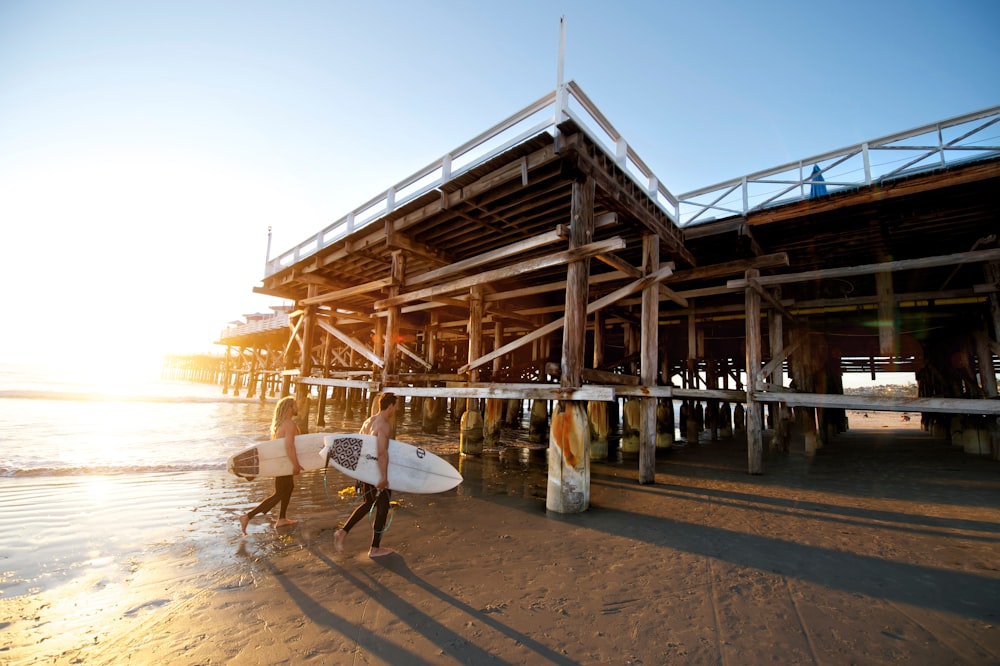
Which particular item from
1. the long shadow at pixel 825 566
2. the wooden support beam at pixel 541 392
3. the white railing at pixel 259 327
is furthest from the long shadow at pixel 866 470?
the white railing at pixel 259 327

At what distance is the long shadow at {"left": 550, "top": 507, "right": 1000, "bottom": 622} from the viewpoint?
134 inches

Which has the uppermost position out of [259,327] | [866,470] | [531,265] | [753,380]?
[259,327]

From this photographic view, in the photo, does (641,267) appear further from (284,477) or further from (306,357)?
(306,357)

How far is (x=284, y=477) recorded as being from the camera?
4926mm

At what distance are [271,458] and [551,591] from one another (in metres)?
3.92

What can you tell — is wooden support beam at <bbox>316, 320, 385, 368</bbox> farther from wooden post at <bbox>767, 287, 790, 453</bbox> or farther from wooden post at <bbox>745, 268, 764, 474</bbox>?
wooden post at <bbox>767, 287, 790, 453</bbox>

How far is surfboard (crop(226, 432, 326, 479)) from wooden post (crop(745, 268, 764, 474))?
27.1 ft

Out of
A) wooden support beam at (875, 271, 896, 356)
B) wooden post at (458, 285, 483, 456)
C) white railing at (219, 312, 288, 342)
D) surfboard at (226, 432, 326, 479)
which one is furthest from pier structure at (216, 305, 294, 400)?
wooden support beam at (875, 271, 896, 356)

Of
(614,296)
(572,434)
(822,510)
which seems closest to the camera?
(572,434)

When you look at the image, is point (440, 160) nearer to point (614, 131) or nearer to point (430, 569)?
point (614, 131)

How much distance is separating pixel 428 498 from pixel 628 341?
9.05 m

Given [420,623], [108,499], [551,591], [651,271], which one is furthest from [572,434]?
[108,499]

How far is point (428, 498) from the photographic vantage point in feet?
21.3

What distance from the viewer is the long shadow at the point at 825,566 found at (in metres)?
3.40
